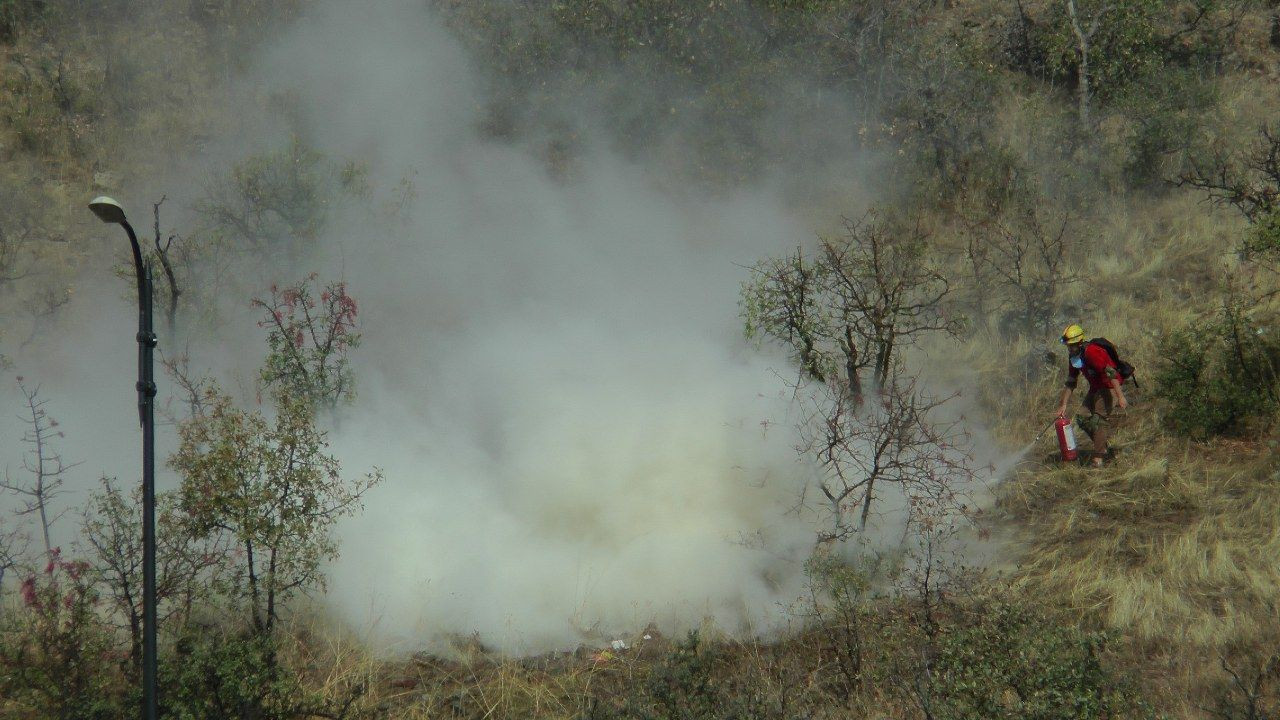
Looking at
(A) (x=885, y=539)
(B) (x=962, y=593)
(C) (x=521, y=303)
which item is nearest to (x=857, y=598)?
(B) (x=962, y=593)

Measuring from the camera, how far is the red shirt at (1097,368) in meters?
9.62

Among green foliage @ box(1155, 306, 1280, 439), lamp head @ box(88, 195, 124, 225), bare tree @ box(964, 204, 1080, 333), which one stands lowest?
green foliage @ box(1155, 306, 1280, 439)

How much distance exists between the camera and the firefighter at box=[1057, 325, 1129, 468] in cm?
959

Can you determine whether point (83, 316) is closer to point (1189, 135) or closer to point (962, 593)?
point (962, 593)

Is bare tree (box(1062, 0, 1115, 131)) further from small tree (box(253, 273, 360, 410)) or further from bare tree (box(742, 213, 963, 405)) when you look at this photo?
small tree (box(253, 273, 360, 410))

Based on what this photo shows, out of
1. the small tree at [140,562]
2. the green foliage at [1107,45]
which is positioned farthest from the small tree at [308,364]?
the green foliage at [1107,45]

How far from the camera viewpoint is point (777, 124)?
54.0 feet

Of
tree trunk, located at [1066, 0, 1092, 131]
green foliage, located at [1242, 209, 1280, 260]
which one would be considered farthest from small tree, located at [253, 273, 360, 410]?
tree trunk, located at [1066, 0, 1092, 131]

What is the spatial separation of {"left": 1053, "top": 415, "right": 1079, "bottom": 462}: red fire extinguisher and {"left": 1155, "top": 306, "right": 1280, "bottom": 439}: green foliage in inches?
45.3

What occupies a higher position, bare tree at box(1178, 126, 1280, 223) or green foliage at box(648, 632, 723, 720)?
bare tree at box(1178, 126, 1280, 223)

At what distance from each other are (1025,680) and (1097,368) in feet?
14.5

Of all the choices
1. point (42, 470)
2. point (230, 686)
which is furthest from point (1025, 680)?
point (42, 470)

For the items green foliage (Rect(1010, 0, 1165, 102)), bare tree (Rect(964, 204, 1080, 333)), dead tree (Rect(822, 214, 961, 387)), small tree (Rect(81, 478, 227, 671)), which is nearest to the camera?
small tree (Rect(81, 478, 227, 671))

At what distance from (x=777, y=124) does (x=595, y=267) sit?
12.6 ft
